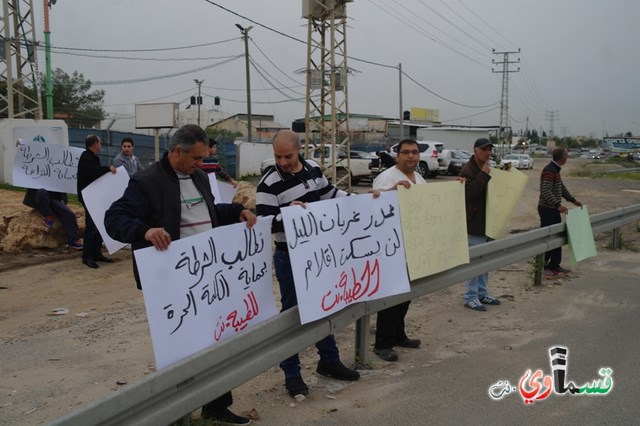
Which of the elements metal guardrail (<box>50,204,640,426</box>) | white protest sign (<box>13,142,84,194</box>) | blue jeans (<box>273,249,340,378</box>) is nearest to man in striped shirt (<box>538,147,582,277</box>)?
metal guardrail (<box>50,204,640,426</box>)

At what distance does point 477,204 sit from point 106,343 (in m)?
4.04

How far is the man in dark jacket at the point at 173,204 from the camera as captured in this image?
3.28 metres

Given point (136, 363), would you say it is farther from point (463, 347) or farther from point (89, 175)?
point (89, 175)

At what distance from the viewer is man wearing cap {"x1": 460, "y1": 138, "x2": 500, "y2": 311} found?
631 centimetres

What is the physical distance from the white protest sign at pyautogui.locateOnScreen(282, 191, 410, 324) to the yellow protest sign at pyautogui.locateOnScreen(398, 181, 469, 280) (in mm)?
169

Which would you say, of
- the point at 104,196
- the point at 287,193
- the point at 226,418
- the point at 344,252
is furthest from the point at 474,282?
the point at 104,196

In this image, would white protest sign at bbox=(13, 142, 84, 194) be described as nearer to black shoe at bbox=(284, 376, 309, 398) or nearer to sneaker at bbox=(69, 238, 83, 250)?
sneaker at bbox=(69, 238, 83, 250)

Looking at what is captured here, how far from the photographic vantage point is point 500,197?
6.57 metres

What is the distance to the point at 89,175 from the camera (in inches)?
320

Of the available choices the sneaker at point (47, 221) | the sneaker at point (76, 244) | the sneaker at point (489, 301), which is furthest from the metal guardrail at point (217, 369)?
the sneaker at point (47, 221)

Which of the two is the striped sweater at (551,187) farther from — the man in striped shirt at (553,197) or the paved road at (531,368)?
the paved road at (531,368)

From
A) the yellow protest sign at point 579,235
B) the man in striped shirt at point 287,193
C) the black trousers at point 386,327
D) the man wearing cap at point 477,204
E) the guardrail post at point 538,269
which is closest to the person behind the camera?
the man in striped shirt at point 287,193

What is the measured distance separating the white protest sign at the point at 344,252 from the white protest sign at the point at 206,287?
0.22 meters

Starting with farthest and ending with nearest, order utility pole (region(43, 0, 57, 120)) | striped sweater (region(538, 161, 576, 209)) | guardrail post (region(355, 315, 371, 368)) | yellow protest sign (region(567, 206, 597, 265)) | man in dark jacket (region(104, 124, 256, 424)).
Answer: utility pole (region(43, 0, 57, 120)), striped sweater (region(538, 161, 576, 209)), yellow protest sign (region(567, 206, 597, 265)), guardrail post (region(355, 315, 371, 368)), man in dark jacket (region(104, 124, 256, 424))
